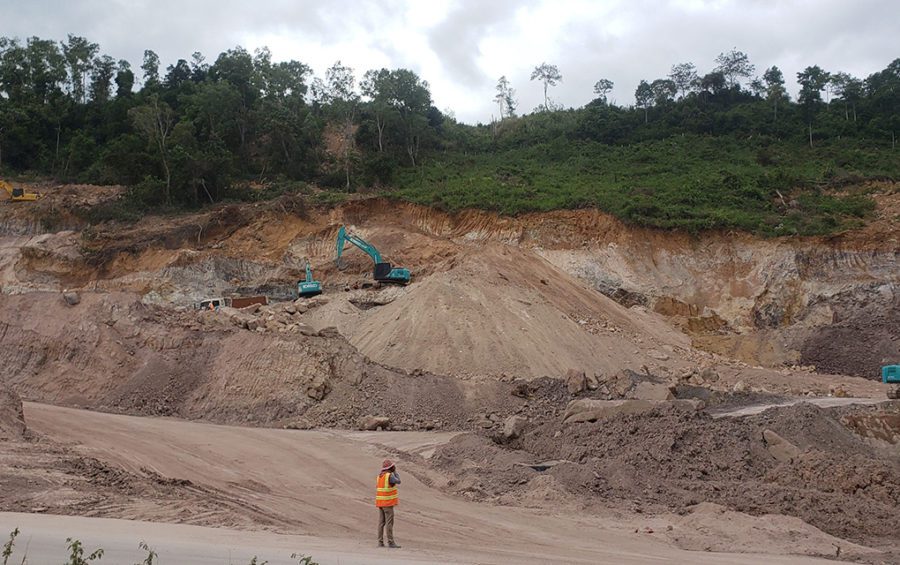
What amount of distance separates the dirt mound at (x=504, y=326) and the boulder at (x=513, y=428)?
6914 millimetres

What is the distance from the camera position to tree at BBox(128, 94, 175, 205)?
41938 mm

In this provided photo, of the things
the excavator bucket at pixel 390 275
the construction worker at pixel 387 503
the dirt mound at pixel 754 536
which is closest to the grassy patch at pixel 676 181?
the excavator bucket at pixel 390 275

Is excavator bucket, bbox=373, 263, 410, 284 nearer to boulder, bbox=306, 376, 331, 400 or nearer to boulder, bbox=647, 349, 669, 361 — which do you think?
boulder, bbox=647, 349, 669, 361

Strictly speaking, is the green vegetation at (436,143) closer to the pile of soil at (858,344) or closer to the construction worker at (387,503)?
the pile of soil at (858,344)

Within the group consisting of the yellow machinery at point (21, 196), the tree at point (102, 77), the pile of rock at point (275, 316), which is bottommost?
the pile of rock at point (275, 316)

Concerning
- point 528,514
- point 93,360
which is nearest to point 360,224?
point 93,360

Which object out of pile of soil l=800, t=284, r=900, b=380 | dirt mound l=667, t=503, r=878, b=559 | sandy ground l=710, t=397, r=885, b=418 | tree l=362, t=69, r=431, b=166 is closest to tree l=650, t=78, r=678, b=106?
tree l=362, t=69, r=431, b=166

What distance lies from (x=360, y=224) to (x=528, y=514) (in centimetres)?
2907

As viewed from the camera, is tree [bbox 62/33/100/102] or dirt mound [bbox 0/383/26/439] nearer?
dirt mound [bbox 0/383/26/439]

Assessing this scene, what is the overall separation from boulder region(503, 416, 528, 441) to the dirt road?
1.91 metres

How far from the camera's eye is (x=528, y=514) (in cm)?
1223

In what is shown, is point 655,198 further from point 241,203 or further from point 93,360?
point 93,360

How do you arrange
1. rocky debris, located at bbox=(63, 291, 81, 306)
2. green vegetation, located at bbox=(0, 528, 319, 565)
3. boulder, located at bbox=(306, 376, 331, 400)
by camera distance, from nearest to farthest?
green vegetation, located at bbox=(0, 528, 319, 565), boulder, located at bbox=(306, 376, 331, 400), rocky debris, located at bbox=(63, 291, 81, 306)

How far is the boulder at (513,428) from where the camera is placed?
662 inches
